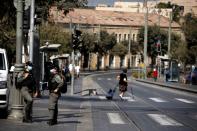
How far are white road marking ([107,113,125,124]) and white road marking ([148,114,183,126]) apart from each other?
1212 mm

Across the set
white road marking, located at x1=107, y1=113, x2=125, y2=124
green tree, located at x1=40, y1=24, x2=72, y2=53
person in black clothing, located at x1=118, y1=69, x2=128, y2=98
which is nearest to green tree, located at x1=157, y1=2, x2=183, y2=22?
green tree, located at x1=40, y1=24, x2=72, y2=53

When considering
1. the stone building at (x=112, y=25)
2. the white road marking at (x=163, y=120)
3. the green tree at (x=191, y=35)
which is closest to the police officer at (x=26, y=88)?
the white road marking at (x=163, y=120)

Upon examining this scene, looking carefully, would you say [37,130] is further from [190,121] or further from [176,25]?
[176,25]

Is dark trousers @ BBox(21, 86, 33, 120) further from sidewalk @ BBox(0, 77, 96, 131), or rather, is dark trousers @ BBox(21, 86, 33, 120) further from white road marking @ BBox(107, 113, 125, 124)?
white road marking @ BBox(107, 113, 125, 124)

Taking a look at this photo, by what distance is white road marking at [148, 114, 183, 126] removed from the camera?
2158cm

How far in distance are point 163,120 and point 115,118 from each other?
1.65 metres

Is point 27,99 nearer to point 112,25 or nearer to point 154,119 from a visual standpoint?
point 154,119

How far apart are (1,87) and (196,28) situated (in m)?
53.7

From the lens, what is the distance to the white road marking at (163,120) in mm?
21578

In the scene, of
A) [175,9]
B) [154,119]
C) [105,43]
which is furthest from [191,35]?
[175,9]

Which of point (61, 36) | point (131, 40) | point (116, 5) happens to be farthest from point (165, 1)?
point (61, 36)

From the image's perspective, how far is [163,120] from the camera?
2295cm

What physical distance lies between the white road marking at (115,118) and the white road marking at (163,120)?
3.98ft

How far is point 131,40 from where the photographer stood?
139 metres
